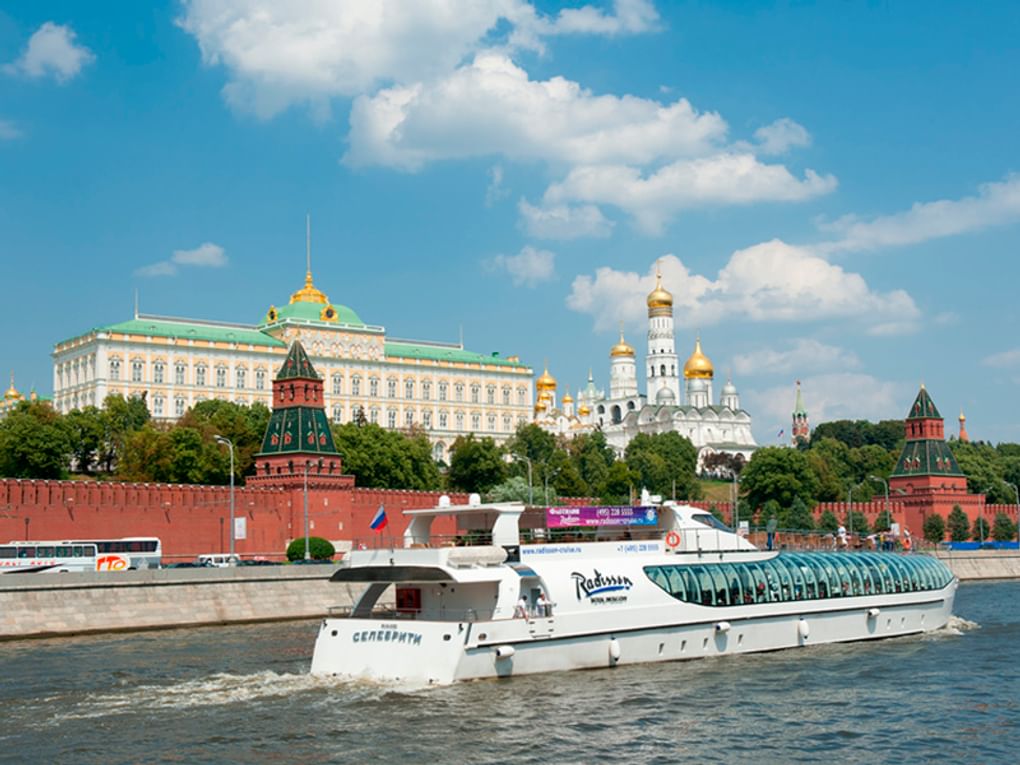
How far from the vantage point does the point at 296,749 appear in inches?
980

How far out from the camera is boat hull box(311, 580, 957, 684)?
30.5 meters

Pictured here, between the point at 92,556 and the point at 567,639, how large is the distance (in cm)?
3574

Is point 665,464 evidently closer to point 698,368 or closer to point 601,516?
point 698,368

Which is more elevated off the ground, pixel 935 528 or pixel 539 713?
pixel 935 528

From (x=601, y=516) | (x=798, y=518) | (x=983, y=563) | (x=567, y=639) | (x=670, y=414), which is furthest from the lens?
(x=670, y=414)

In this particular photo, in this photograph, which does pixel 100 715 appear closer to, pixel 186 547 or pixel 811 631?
pixel 811 631

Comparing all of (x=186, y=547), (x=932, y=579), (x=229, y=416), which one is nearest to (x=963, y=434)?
(x=229, y=416)

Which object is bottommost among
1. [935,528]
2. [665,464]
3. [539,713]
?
[539,713]

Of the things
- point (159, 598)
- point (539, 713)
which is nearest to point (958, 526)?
point (159, 598)

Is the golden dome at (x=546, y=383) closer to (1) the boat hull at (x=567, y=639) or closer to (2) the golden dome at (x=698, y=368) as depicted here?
(2) the golden dome at (x=698, y=368)

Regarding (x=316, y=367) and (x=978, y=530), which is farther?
(x=316, y=367)

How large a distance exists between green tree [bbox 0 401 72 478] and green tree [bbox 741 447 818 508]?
5550 cm

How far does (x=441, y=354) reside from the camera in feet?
537

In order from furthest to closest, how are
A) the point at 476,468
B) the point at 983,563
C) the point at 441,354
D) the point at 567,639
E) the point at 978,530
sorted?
the point at 441,354, the point at 978,530, the point at 476,468, the point at 983,563, the point at 567,639
